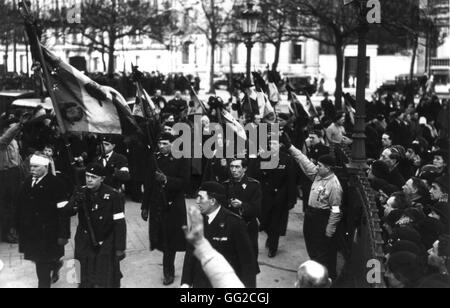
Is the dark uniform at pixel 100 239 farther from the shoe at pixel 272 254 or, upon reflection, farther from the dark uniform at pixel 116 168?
the shoe at pixel 272 254

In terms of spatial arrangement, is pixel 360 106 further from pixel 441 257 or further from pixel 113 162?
pixel 441 257

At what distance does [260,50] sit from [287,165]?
163 ft

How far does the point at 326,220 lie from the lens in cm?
754

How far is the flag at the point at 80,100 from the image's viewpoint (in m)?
7.55

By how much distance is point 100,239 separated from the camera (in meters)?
6.45

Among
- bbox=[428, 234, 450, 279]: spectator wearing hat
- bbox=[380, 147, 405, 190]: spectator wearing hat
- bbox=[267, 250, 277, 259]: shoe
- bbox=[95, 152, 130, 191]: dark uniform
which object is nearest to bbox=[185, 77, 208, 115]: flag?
bbox=[95, 152, 130, 191]: dark uniform

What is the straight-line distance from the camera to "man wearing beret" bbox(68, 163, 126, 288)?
6410 mm

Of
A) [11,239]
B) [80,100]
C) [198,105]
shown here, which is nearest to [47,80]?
[80,100]

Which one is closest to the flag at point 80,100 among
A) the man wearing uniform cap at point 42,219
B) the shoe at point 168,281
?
the man wearing uniform cap at point 42,219

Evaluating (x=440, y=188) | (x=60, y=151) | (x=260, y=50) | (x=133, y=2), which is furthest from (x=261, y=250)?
(x=260, y=50)

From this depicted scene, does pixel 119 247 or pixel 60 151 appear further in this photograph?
pixel 60 151

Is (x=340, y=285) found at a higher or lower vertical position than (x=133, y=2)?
lower

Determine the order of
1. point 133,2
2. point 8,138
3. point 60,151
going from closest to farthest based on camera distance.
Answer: point 8,138, point 60,151, point 133,2

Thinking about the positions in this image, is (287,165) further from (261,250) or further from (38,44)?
(38,44)
